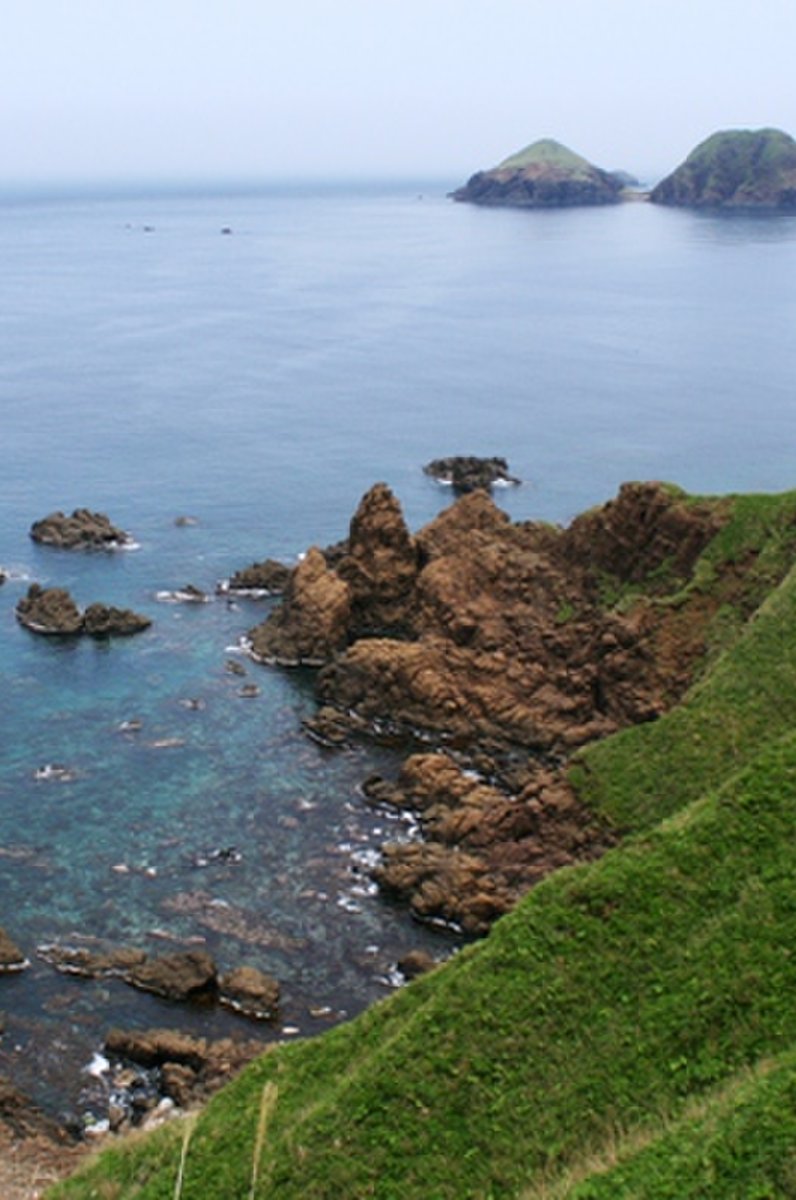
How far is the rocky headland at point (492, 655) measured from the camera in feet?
197

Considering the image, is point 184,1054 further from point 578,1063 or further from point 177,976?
point 578,1063

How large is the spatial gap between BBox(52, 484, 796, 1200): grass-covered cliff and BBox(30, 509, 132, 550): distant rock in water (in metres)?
65.9

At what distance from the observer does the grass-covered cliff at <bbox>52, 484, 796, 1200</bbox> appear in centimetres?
3244

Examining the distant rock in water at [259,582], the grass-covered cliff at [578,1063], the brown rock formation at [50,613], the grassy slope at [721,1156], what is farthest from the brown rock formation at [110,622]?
the grassy slope at [721,1156]

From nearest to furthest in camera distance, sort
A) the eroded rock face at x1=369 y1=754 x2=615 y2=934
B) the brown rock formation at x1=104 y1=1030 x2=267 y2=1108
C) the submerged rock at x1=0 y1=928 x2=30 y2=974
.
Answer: the brown rock formation at x1=104 y1=1030 x2=267 y2=1108
the submerged rock at x1=0 y1=928 x2=30 y2=974
the eroded rock face at x1=369 y1=754 x2=615 y2=934

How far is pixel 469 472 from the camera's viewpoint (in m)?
123

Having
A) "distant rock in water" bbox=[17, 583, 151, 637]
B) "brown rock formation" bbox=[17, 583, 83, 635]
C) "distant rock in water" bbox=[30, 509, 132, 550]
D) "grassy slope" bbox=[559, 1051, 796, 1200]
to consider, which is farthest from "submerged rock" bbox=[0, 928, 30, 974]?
"distant rock in water" bbox=[30, 509, 132, 550]

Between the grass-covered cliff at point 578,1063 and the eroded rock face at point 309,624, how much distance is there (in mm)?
38715

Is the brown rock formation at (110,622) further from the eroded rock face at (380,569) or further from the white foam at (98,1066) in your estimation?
the white foam at (98,1066)

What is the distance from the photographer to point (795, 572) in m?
70.7

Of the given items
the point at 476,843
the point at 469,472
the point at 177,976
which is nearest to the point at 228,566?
the point at 469,472

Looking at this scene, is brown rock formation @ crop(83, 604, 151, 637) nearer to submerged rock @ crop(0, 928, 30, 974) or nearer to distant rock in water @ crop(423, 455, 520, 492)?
submerged rock @ crop(0, 928, 30, 974)

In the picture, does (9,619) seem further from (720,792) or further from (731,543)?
(720,792)

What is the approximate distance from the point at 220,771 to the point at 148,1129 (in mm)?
27294
